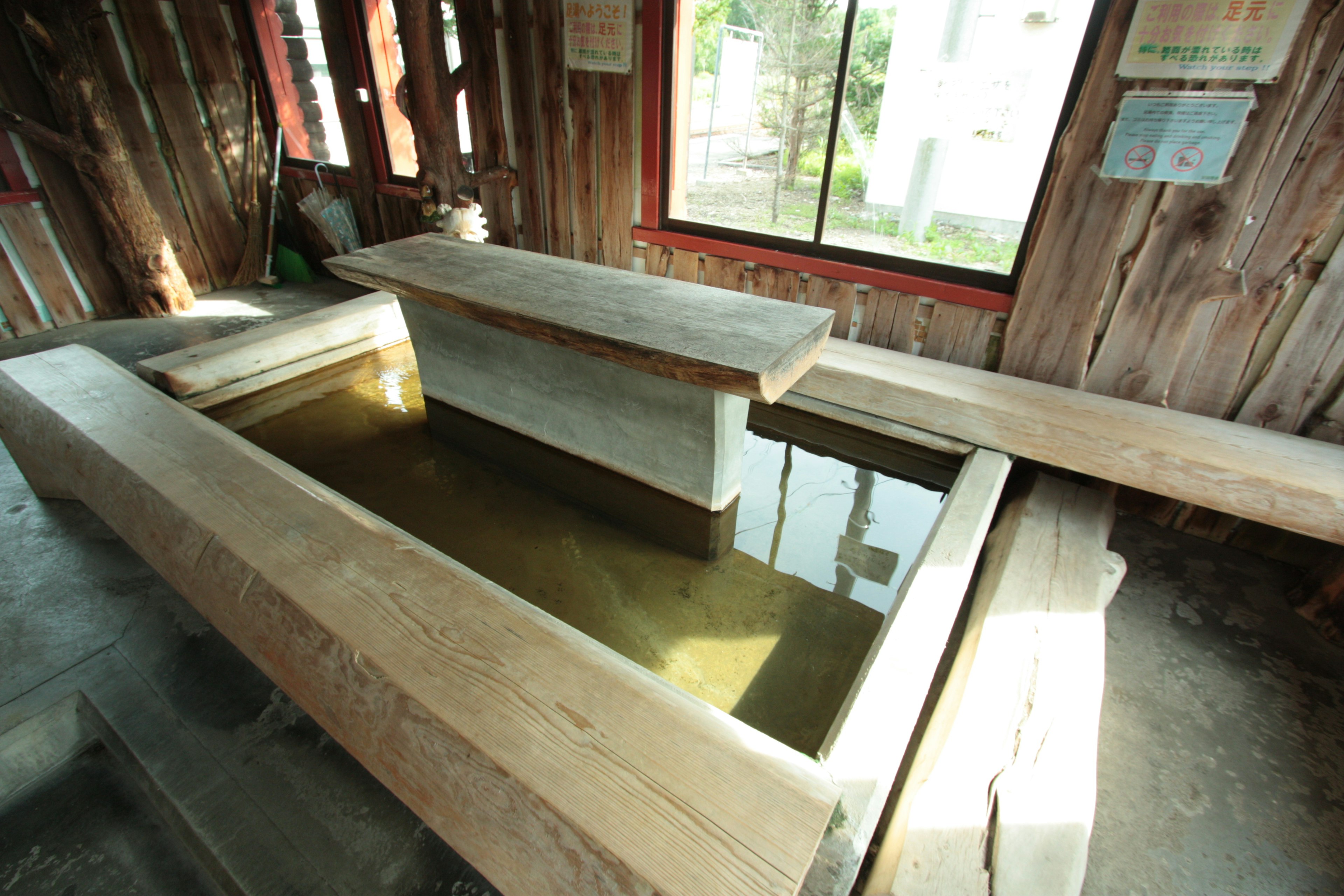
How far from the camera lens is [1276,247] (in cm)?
203

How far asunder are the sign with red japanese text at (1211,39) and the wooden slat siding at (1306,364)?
2.23 feet

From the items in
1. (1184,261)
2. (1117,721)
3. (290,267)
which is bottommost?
(1117,721)

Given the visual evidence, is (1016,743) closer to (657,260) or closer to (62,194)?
(657,260)

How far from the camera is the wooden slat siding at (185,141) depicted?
399 centimetres

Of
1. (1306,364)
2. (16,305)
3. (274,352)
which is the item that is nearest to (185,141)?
(16,305)

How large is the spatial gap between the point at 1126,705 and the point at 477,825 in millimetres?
1749

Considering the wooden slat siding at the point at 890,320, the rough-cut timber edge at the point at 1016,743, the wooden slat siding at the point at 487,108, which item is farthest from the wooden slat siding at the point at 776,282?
the wooden slat siding at the point at 487,108

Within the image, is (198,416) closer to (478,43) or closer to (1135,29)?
(478,43)

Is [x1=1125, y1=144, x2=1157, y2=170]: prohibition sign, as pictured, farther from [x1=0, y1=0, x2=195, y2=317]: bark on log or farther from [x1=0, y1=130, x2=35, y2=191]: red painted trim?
[x1=0, y1=130, x2=35, y2=191]: red painted trim

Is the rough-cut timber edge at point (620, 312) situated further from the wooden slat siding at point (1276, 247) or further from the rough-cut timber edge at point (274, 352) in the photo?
the wooden slat siding at point (1276, 247)

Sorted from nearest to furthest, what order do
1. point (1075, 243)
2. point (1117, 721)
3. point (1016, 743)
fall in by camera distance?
point (1016, 743) < point (1117, 721) < point (1075, 243)

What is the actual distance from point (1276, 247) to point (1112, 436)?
33.6 inches

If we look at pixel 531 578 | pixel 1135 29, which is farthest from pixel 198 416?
pixel 1135 29

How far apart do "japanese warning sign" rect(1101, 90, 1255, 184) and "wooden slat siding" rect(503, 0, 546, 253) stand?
283cm
